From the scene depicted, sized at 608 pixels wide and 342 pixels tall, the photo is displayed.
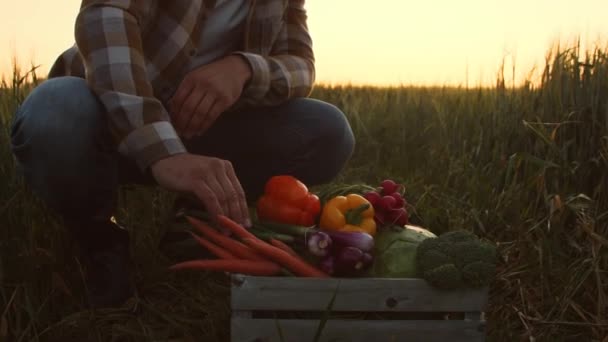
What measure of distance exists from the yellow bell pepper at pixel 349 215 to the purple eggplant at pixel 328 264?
22cm

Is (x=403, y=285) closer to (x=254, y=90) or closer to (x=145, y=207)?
(x=254, y=90)

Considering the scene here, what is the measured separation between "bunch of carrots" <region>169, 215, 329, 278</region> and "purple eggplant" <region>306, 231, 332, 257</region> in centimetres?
5

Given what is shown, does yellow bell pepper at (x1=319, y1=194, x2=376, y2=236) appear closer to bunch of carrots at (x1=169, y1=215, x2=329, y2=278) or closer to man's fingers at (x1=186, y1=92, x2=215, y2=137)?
bunch of carrots at (x1=169, y1=215, x2=329, y2=278)

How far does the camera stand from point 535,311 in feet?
7.96

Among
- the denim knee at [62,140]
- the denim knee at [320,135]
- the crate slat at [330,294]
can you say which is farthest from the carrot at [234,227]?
the denim knee at [320,135]

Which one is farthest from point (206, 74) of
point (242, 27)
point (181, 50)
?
point (242, 27)

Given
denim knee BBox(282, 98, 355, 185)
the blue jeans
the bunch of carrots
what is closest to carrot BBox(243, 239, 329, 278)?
the bunch of carrots

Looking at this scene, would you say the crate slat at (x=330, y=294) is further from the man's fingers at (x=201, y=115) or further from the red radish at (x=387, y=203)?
the man's fingers at (x=201, y=115)

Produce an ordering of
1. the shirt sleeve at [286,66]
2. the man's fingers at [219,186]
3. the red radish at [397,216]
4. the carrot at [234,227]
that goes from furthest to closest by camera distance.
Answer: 1. the shirt sleeve at [286,66]
2. the red radish at [397,216]
3. the carrot at [234,227]
4. the man's fingers at [219,186]

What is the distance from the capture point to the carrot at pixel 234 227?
6.68ft

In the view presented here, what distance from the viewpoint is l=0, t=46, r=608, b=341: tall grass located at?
2303 mm

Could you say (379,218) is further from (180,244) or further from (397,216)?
(180,244)

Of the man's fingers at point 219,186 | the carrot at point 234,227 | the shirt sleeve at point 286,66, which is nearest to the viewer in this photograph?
the man's fingers at point 219,186

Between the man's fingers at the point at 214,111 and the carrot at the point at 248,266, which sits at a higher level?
the man's fingers at the point at 214,111
